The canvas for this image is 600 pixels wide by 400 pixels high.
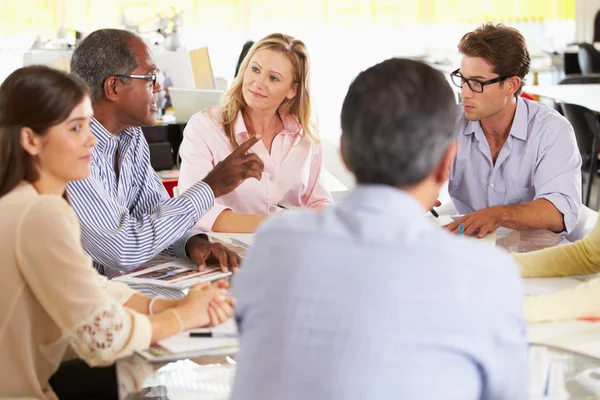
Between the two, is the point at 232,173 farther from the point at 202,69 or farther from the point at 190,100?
the point at 202,69

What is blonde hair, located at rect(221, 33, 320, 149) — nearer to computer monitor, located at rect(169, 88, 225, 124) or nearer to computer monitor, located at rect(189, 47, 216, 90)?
computer monitor, located at rect(169, 88, 225, 124)

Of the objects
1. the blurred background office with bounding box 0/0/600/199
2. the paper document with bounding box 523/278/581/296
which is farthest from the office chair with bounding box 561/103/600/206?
the blurred background office with bounding box 0/0/600/199

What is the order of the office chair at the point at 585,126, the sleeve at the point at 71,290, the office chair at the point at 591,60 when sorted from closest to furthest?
the sleeve at the point at 71,290, the office chair at the point at 585,126, the office chair at the point at 591,60

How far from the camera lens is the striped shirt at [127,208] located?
2023mm

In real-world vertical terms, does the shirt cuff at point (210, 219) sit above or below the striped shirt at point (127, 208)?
below

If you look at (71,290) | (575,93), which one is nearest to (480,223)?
(71,290)

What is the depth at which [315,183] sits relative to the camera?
2863 millimetres

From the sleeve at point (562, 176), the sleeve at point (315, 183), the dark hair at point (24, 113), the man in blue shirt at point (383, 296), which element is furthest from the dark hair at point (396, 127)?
the sleeve at point (315, 183)

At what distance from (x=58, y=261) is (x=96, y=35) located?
897 mm

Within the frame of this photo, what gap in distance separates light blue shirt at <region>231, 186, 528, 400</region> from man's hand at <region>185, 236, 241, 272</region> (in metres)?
1.00

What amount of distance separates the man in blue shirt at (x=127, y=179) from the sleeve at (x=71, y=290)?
51 centimetres

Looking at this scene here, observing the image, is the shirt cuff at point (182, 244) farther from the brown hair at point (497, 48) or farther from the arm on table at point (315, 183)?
the brown hair at point (497, 48)

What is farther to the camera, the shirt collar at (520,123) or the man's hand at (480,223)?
the shirt collar at (520,123)

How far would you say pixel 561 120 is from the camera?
2.66m
